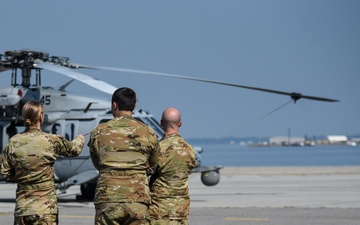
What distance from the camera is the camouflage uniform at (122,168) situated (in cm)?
801

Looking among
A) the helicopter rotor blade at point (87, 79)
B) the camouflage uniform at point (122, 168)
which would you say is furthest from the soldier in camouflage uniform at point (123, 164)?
the helicopter rotor blade at point (87, 79)

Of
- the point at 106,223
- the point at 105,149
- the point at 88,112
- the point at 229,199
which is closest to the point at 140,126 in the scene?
the point at 105,149

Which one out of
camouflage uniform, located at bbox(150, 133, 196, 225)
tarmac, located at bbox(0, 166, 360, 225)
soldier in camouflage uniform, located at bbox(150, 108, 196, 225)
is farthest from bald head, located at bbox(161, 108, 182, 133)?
tarmac, located at bbox(0, 166, 360, 225)

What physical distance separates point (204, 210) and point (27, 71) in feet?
18.5

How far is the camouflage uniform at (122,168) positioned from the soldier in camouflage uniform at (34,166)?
727 mm

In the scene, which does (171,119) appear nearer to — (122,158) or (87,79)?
(122,158)

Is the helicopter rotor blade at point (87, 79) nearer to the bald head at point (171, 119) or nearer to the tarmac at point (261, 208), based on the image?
the tarmac at point (261, 208)

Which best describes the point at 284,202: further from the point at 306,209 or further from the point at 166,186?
the point at 166,186

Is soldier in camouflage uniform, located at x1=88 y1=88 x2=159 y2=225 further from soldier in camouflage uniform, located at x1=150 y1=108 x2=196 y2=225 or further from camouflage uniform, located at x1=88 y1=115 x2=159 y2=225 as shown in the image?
soldier in camouflage uniform, located at x1=150 y1=108 x2=196 y2=225

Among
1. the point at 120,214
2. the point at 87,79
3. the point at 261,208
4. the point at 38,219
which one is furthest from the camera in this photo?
the point at 261,208

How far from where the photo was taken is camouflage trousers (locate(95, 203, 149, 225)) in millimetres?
7961

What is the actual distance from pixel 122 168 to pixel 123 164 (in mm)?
38

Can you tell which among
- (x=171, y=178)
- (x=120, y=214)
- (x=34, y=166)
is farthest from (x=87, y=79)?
(x=120, y=214)

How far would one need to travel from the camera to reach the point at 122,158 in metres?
8.11
